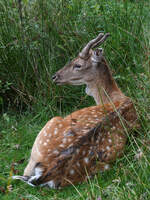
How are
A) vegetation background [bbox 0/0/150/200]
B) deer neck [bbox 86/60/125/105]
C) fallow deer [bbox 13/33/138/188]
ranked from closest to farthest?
1. fallow deer [bbox 13/33/138/188]
2. deer neck [bbox 86/60/125/105]
3. vegetation background [bbox 0/0/150/200]

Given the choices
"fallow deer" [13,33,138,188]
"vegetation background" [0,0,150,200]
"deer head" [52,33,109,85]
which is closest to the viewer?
"fallow deer" [13,33,138,188]

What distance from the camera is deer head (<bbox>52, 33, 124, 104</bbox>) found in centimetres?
505

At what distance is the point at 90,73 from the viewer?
523cm

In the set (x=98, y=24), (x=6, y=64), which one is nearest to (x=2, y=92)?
(x=6, y=64)

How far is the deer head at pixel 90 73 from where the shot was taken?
5.05 meters

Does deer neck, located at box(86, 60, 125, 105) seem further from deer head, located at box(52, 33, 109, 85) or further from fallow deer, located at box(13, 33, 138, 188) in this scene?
fallow deer, located at box(13, 33, 138, 188)

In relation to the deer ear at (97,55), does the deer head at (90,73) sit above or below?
below

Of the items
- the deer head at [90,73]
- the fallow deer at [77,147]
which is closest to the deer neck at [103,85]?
the deer head at [90,73]

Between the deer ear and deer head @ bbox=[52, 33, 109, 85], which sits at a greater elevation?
the deer ear

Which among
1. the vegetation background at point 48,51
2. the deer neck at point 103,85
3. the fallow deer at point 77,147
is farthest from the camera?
the vegetation background at point 48,51

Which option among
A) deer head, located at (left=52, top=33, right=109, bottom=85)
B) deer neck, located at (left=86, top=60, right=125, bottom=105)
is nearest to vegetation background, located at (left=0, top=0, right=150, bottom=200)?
deer neck, located at (left=86, top=60, right=125, bottom=105)

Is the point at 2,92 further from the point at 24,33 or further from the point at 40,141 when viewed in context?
the point at 40,141

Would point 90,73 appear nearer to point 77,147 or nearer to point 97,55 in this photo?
point 97,55

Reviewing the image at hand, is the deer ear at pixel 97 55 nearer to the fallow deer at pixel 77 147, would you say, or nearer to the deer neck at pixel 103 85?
the deer neck at pixel 103 85
